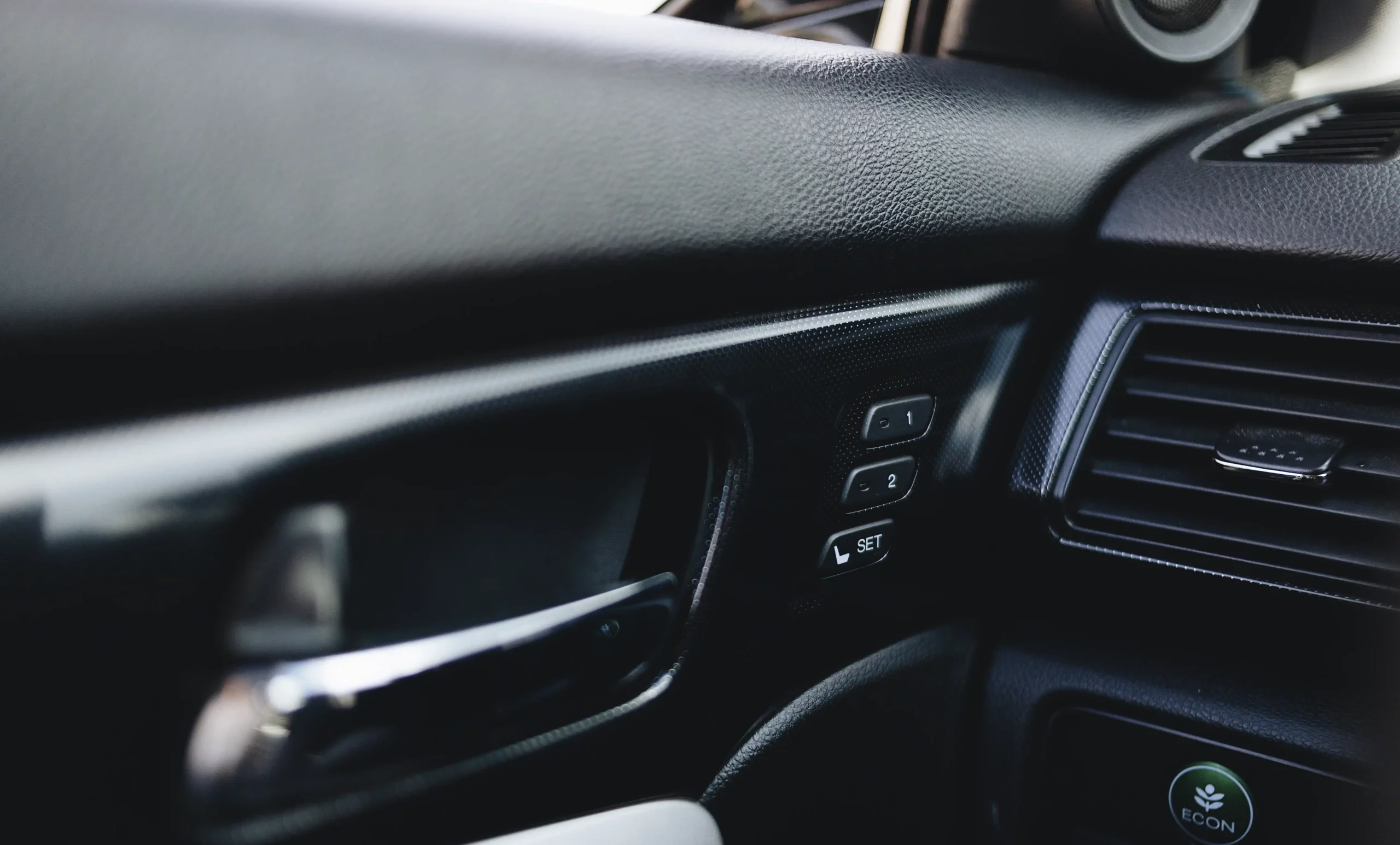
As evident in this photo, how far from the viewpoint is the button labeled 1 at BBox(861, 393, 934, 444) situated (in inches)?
36.5

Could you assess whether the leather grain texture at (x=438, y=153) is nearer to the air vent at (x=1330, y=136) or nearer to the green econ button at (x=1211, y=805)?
the air vent at (x=1330, y=136)

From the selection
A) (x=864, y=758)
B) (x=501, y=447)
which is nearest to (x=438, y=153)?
(x=501, y=447)

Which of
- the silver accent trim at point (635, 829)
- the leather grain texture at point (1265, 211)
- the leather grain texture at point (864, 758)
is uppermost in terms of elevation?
the leather grain texture at point (1265, 211)

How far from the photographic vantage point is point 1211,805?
101 centimetres

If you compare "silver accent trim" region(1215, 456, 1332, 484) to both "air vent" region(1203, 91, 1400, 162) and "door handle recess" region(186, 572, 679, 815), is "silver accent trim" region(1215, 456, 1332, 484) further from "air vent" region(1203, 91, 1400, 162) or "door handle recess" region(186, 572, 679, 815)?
"door handle recess" region(186, 572, 679, 815)

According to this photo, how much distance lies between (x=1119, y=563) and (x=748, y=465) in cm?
43

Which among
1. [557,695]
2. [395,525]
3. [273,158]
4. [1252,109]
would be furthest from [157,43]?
[1252,109]

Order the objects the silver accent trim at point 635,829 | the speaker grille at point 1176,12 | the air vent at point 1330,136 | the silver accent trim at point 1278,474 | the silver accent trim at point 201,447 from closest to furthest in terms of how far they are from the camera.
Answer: the silver accent trim at point 201,447 < the silver accent trim at point 635,829 < the silver accent trim at point 1278,474 < the air vent at point 1330,136 < the speaker grille at point 1176,12

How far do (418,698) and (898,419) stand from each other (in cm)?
46

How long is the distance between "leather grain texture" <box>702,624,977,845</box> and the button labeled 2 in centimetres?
16

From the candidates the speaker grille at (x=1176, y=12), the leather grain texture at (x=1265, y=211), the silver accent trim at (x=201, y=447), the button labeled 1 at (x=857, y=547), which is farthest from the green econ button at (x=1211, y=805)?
the speaker grille at (x=1176, y=12)

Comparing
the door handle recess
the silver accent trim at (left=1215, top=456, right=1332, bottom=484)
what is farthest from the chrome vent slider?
the door handle recess

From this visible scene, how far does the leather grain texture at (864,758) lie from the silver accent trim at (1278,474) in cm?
30

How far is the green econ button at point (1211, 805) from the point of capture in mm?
995
